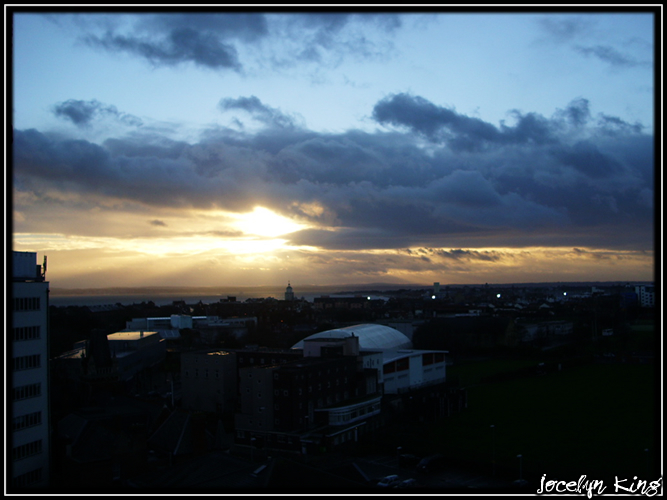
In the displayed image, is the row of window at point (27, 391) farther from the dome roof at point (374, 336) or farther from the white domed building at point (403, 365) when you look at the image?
the dome roof at point (374, 336)

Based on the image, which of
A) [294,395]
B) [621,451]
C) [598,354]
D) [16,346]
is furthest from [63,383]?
[598,354]

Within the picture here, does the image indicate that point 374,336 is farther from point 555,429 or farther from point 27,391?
point 27,391

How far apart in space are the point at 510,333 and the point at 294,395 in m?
30.9

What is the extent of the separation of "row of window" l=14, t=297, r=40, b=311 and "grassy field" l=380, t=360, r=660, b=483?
11.4 metres

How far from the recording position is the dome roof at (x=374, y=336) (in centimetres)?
3338

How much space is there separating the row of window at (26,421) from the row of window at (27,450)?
1.16 feet

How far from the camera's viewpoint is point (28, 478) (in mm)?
10617

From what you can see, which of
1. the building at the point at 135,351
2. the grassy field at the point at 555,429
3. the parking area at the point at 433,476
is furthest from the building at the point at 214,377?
the parking area at the point at 433,476

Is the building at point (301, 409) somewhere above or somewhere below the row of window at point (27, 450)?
below

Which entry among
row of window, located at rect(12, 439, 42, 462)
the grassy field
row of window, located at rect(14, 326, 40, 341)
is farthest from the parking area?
row of window, located at rect(14, 326, 40, 341)

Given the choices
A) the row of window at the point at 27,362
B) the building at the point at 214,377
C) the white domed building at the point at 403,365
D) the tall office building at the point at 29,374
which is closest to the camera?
the tall office building at the point at 29,374

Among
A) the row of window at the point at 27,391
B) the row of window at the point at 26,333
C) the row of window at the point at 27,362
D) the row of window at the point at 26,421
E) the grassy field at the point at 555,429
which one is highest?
the row of window at the point at 26,333

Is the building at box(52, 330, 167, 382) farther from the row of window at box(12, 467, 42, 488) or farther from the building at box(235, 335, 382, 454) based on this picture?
the row of window at box(12, 467, 42, 488)

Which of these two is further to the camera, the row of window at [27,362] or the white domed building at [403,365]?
the white domed building at [403,365]
